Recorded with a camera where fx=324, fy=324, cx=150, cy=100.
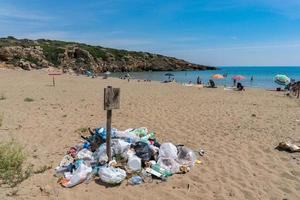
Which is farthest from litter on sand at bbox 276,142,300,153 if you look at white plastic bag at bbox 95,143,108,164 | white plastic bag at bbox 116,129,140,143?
white plastic bag at bbox 95,143,108,164

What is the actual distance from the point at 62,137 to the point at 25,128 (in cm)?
154

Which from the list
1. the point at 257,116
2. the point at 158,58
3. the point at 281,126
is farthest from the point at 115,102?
the point at 158,58

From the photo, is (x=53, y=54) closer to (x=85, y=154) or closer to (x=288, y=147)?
(x=85, y=154)

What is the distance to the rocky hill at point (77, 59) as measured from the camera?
63.1 meters

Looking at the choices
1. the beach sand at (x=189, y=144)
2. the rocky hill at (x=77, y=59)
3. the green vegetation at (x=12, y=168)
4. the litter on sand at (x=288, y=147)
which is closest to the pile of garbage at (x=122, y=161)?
the beach sand at (x=189, y=144)

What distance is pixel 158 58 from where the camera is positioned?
10825 cm

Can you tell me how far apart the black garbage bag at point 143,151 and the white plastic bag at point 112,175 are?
2.11 ft

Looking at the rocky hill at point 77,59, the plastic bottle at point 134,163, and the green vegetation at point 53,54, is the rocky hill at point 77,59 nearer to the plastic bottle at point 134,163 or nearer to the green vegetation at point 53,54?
the green vegetation at point 53,54

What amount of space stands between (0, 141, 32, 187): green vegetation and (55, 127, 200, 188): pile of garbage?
0.57 meters

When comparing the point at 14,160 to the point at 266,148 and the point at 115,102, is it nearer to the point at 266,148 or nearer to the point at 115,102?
the point at 115,102

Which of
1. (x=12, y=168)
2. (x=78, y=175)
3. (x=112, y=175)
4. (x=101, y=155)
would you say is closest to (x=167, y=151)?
(x=101, y=155)

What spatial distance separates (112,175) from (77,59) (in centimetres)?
7840

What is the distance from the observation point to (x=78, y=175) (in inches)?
206

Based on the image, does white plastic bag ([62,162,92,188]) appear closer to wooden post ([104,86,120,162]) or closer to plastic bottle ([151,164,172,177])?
wooden post ([104,86,120,162])
